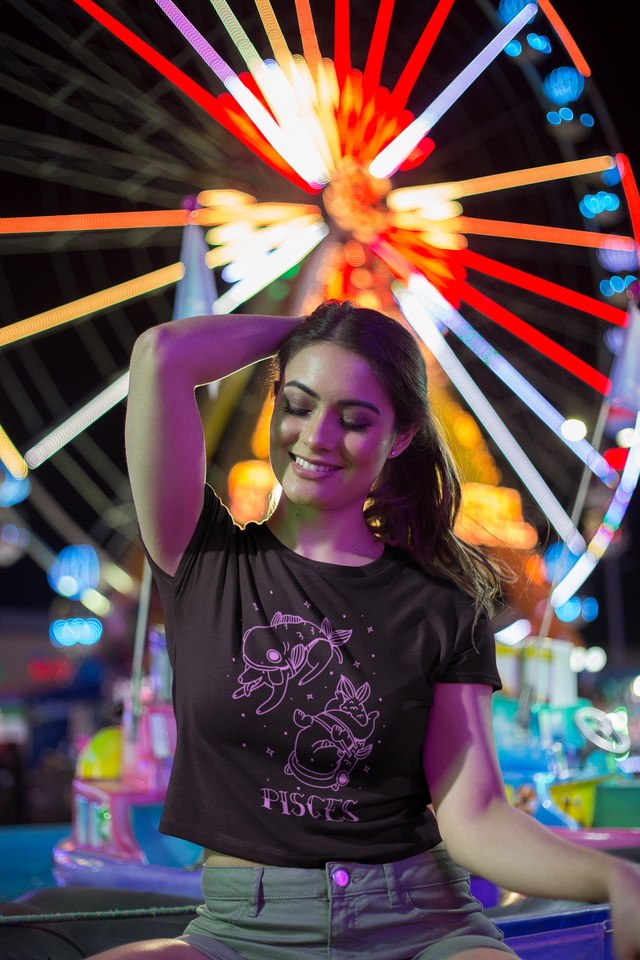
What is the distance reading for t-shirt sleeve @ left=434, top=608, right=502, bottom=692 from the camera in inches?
69.6

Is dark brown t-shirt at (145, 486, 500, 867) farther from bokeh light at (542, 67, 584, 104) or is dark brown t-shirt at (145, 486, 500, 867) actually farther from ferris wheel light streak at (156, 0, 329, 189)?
bokeh light at (542, 67, 584, 104)

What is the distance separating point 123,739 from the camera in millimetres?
5039

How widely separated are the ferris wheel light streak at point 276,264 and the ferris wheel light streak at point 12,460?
2206 mm

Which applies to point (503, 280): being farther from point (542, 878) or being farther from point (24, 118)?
point (542, 878)

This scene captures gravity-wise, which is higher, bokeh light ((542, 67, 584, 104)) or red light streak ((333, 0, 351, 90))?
red light streak ((333, 0, 351, 90))

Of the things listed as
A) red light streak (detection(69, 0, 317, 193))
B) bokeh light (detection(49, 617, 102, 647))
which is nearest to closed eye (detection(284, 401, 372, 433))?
red light streak (detection(69, 0, 317, 193))

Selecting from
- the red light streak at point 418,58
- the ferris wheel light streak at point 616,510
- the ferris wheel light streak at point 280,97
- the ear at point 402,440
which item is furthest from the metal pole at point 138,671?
the red light streak at point 418,58

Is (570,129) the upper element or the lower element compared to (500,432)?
upper

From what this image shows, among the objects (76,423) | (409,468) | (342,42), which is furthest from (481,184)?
(409,468)

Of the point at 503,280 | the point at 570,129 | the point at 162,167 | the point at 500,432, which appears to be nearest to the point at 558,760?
the point at 500,432

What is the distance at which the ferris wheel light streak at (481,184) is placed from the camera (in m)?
7.40

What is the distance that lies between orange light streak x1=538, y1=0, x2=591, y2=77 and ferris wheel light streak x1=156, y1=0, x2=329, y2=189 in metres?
2.00

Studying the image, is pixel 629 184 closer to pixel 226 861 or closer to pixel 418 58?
pixel 418 58

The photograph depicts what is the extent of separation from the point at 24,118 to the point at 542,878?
6.92 metres
